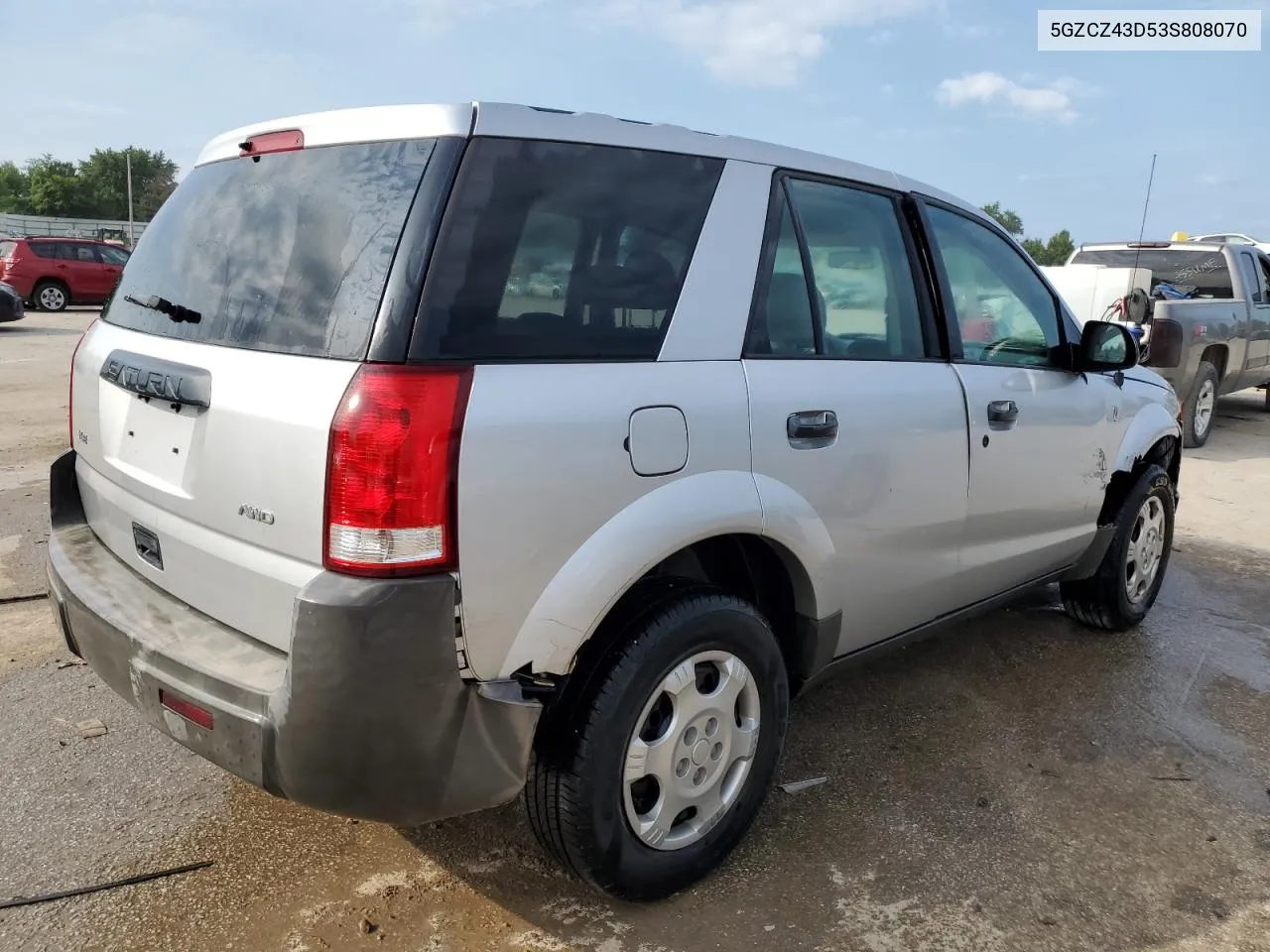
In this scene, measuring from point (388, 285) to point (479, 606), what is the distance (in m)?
0.65

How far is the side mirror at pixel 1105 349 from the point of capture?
364 cm

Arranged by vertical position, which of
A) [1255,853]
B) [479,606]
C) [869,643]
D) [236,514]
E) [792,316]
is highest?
[792,316]

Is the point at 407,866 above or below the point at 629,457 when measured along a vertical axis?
below

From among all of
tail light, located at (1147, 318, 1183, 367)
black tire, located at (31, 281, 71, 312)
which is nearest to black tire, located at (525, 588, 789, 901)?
tail light, located at (1147, 318, 1183, 367)

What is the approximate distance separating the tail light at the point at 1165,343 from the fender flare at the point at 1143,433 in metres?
4.83

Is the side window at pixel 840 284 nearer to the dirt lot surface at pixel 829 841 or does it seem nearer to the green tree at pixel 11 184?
the dirt lot surface at pixel 829 841

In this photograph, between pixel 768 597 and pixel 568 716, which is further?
pixel 768 597

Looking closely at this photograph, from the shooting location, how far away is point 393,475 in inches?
72.1

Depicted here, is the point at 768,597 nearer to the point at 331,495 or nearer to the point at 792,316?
the point at 792,316

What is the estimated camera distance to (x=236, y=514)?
6.72 ft

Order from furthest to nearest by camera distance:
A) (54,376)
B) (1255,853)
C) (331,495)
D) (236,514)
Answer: (54,376)
(1255,853)
(236,514)
(331,495)

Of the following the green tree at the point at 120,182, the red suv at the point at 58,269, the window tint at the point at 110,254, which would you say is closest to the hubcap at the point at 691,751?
the red suv at the point at 58,269

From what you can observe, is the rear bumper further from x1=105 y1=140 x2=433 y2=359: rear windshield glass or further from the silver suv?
x1=105 y1=140 x2=433 y2=359: rear windshield glass

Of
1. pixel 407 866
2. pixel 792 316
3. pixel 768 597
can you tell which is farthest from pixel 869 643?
pixel 407 866
